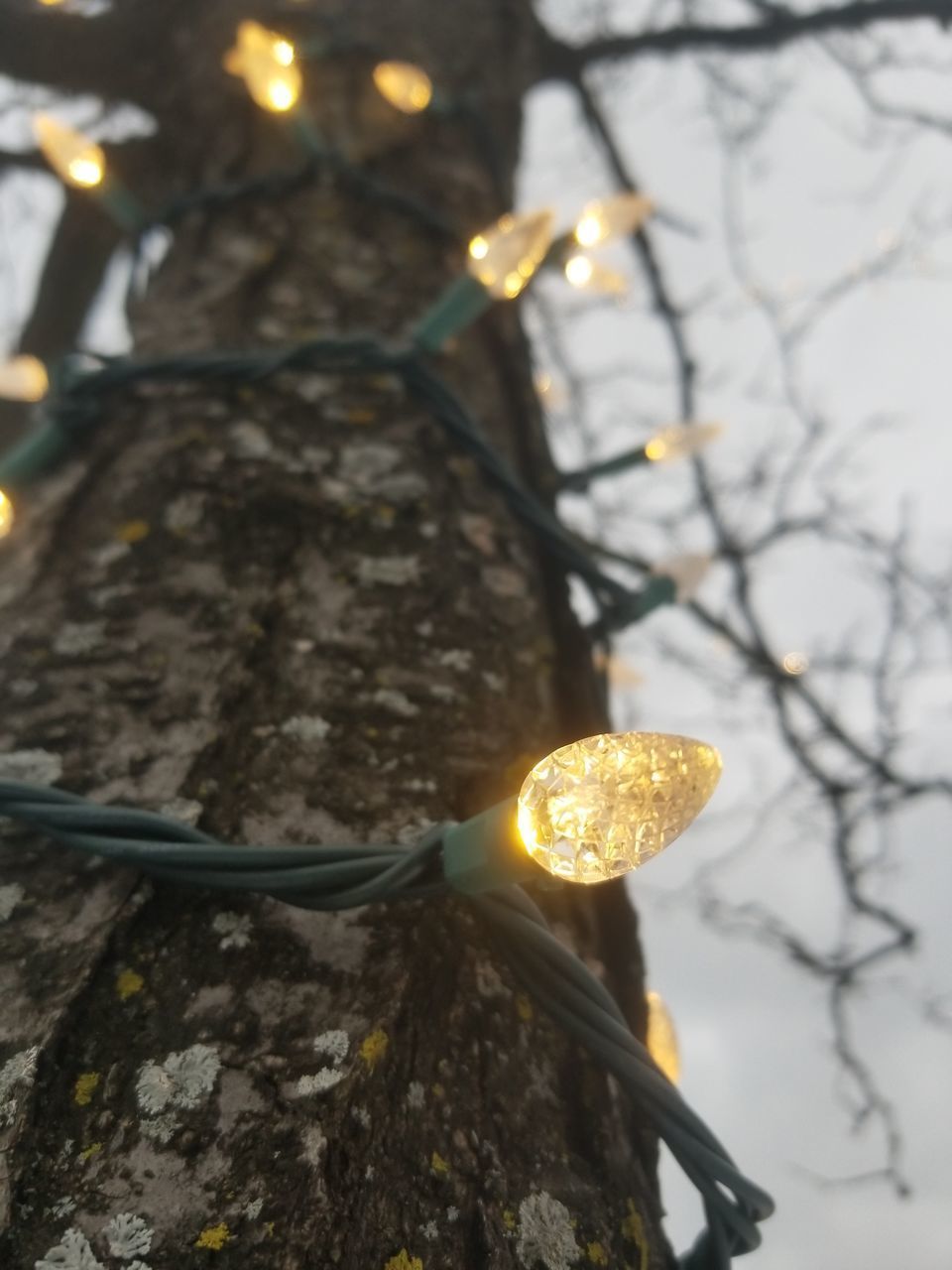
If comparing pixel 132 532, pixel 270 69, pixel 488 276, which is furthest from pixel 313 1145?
pixel 270 69

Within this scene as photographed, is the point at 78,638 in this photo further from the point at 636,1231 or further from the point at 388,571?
the point at 636,1231

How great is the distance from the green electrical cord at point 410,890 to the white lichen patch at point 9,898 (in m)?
0.04

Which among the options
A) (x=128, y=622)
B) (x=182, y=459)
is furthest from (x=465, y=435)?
(x=128, y=622)

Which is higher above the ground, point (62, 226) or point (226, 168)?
point (62, 226)

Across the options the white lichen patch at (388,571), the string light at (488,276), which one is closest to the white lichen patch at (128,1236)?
the white lichen patch at (388,571)

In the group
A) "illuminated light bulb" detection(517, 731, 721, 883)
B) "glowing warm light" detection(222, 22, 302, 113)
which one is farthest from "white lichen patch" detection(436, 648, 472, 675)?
"glowing warm light" detection(222, 22, 302, 113)

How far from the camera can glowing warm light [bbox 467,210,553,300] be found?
1.16 metres

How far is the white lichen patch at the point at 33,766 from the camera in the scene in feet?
2.37

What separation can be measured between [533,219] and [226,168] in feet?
2.69

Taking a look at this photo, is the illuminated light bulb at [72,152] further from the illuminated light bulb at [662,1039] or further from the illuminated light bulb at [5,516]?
the illuminated light bulb at [662,1039]

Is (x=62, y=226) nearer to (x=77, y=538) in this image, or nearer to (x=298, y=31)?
(x=298, y=31)

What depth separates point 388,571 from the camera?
0.96m

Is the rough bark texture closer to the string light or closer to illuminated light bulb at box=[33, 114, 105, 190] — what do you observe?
the string light

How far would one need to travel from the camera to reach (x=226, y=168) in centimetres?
171
